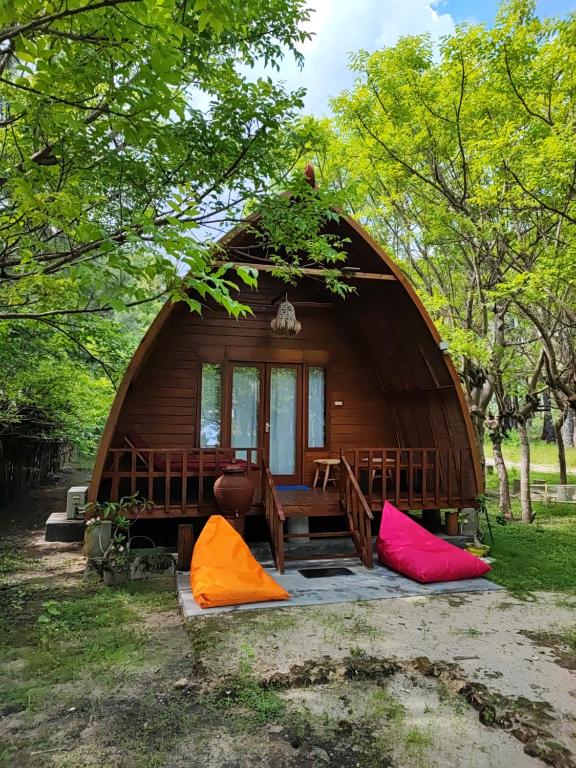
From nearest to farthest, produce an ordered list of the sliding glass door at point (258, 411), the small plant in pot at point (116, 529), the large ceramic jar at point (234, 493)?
the small plant in pot at point (116, 529) < the large ceramic jar at point (234, 493) < the sliding glass door at point (258, 411)

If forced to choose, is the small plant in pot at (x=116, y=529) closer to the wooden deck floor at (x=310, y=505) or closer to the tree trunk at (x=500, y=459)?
the wooden deck floor at (x=310, y=505)

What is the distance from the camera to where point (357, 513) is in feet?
20.1

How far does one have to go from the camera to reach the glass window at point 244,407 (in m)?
7.71

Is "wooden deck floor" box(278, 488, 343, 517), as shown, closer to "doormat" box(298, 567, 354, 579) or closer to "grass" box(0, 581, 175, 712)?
"doormat" box(298, 567, 354, 579)

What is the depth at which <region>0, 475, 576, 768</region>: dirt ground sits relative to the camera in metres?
2.52

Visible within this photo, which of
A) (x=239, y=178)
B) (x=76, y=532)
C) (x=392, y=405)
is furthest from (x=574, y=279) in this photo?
(x=76, y=532)

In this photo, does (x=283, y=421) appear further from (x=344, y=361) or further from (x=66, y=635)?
(x=66, y=635)

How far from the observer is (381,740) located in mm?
2602

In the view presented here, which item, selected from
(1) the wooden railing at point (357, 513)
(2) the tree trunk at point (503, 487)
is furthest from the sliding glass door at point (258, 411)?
(2) the tree trunk at point (503, 487)

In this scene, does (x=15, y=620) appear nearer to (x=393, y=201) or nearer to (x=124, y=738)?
(x=124, y=738)

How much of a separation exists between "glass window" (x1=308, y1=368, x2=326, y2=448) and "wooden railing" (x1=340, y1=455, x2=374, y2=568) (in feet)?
Result: 5.28

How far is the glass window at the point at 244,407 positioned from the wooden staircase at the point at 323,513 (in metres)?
1.27

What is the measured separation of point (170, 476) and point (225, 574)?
5.27ft

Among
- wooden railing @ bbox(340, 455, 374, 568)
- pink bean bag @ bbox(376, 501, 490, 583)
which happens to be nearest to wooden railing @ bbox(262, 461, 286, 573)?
wooden railing @ bbox(340, 455, 374, 568)
